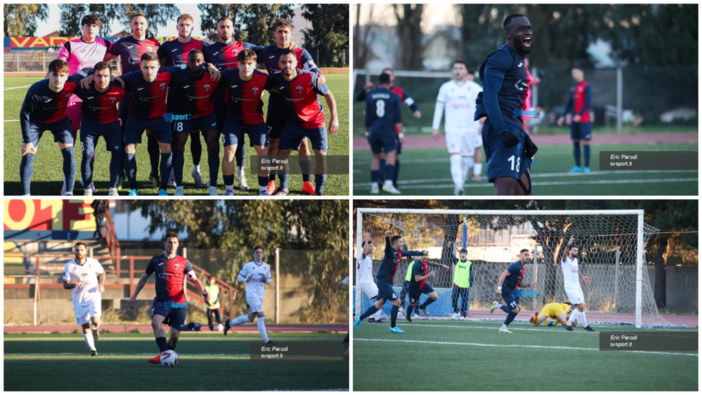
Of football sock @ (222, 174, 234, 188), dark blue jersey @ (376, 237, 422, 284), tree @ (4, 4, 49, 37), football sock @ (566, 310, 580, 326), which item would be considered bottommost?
football sock @ (566, 310, 580, 326)

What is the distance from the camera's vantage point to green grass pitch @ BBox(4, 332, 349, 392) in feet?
19.1

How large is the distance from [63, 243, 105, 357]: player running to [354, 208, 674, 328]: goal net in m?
3.51

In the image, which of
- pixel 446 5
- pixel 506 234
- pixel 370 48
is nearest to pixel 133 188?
pixel 506 234

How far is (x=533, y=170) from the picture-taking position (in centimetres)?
1267

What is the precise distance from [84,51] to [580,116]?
28.0 feet

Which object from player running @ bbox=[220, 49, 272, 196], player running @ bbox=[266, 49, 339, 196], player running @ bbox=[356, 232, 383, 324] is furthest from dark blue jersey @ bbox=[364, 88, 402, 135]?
player running @ bbox=[220, 49, 272, 196]

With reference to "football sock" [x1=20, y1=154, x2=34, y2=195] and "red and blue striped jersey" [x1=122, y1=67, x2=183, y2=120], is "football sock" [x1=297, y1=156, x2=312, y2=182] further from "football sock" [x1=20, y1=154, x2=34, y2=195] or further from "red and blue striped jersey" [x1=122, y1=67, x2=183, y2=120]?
"football sock" [x1=20, y1=154, x2=34, y2=195]

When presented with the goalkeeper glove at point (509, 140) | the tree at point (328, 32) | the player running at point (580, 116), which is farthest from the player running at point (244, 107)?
the player running at point (580, 116)

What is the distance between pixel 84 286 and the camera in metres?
7.25

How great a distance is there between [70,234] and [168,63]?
915 centimetres

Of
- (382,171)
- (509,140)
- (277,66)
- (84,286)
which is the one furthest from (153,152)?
(509,140)

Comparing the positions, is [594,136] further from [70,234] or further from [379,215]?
[70,234]

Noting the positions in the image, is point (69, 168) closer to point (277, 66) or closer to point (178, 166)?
point (178, 166)

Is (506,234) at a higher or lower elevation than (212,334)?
higher
